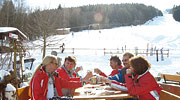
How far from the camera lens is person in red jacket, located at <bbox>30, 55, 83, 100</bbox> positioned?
2773 mm

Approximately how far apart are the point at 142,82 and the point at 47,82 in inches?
55.8

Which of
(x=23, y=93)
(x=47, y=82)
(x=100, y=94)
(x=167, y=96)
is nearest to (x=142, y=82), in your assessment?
(x=167, y=96)

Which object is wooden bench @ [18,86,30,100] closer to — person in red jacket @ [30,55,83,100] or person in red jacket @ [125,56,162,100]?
person in red jacket @ [30,55,83,100]

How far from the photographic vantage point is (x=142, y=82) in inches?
112

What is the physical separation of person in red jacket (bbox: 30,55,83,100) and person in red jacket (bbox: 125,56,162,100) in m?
1.02

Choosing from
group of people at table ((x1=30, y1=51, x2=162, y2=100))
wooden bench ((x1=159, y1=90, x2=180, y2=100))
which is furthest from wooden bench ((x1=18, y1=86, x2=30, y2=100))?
wooden bench ((x1=159, y1=90, x2=180, y2=100))

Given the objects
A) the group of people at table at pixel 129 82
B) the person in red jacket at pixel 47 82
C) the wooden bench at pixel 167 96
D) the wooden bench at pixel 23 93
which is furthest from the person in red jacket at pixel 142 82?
the wooden bench at pixel 23 93

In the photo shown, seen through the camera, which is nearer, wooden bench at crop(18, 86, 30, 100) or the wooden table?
the wooden table

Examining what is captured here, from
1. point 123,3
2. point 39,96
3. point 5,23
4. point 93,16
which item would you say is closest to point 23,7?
point 5,23

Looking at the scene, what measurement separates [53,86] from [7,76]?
272 centimetres

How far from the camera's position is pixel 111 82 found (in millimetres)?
3449

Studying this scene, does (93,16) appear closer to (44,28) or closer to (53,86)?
(44,28)

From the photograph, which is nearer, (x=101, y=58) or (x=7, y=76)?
(x=7, y=76)

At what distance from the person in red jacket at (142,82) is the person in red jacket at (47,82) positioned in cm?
102
